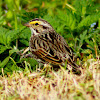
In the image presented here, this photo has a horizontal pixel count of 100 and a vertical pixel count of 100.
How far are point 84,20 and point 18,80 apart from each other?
206 cm

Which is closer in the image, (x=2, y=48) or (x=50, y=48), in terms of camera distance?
(x=50, y=48)

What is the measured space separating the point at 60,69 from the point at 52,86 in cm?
55

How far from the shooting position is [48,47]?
4.48 meters

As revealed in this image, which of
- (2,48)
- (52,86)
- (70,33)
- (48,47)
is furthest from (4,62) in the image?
(70,33)

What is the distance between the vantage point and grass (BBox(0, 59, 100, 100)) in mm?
3176

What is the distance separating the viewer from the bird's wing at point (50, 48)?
168 inches

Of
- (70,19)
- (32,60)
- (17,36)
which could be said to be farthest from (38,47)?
(70,19)

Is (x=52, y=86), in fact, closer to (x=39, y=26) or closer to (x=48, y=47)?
(x=48, y=47)

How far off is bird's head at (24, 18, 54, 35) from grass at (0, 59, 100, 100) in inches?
42.8

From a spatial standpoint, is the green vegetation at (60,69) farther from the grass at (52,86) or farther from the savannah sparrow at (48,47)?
the savannah sparrow at (48,47)

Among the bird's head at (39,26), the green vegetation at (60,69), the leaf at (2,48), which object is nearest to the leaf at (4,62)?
the green vegetation at (60,69)

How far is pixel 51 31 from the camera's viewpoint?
4.89m

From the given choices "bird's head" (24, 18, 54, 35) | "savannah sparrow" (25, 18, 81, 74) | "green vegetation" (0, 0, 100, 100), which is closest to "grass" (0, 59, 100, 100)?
"green vegetation" (0, 0, 100, 100)

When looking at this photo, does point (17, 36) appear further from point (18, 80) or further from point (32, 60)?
point (18, 80)
